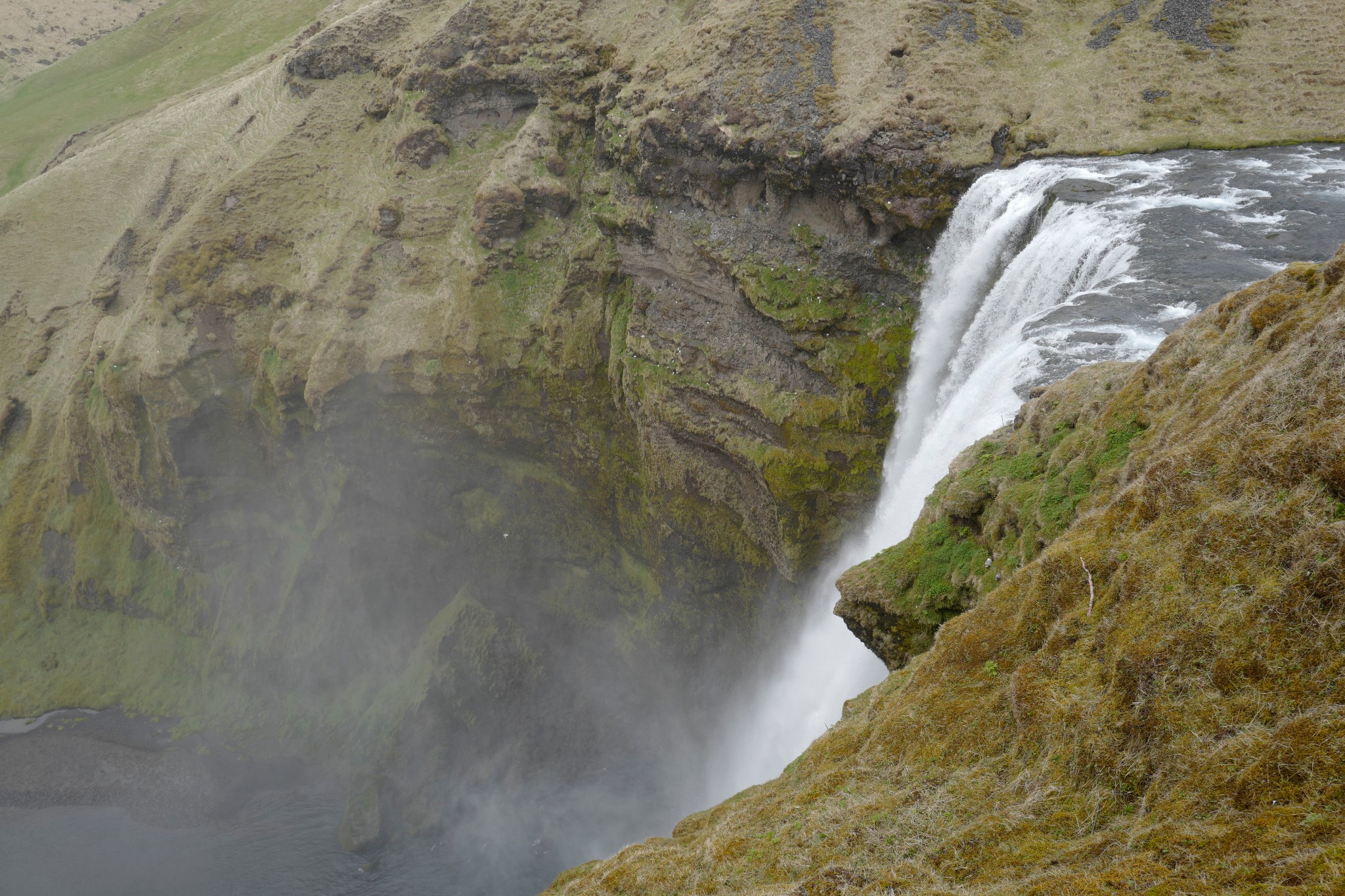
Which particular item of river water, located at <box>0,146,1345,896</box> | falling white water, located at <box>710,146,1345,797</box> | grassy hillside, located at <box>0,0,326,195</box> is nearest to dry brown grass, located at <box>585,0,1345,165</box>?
river water, located at <box>0,146,1345,896</box>

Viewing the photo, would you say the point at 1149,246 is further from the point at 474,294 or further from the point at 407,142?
the point at 407,142

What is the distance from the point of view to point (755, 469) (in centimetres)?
3459

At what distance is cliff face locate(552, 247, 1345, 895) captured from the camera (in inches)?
231

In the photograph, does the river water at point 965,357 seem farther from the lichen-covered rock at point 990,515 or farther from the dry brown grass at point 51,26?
the dry brown grass at point 51,26

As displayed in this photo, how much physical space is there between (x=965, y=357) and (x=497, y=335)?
1077 inches

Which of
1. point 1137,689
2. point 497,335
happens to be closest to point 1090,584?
point 1137,689

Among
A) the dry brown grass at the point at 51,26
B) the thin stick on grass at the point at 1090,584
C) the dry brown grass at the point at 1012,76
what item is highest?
the dry brown grass at the point at 51,26

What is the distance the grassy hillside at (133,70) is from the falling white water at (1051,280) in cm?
7987

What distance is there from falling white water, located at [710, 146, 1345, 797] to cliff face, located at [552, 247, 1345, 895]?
19.3 ft

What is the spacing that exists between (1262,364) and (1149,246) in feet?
42.3

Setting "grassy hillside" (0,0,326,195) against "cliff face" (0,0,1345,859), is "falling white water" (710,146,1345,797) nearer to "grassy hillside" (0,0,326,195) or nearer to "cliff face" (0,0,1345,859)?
"cliff face" (0,0,1345,859)

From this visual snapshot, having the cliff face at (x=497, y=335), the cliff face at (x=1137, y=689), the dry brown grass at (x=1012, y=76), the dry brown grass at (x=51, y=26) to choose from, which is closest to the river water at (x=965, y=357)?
the dry brown grass at (x=1012, y=76)

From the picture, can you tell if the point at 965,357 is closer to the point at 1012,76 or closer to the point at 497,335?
the point at 1012,76

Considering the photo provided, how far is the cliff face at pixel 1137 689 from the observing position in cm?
588
